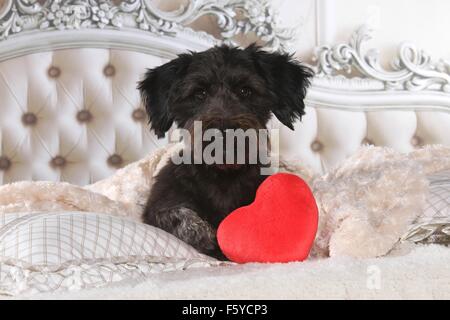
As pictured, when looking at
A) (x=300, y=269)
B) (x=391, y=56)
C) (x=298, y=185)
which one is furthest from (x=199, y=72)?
(x=391, y=56)

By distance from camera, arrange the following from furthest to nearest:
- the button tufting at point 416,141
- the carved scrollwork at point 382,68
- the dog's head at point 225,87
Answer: the button tufting at point 416,141, the carved scrollwork at point 382,68, the dog's head at point 225,87

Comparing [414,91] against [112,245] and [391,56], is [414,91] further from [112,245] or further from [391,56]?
[112,245]

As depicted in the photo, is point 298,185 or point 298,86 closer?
point 298,185

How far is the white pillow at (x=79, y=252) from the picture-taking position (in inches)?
62.2

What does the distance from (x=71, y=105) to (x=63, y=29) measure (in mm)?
429

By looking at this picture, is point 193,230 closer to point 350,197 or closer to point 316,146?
point 350,197

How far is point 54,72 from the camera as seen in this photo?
136 inches

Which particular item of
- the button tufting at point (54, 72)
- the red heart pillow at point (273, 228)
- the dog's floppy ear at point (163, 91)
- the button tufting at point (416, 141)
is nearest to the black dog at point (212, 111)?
the dog's floppy ear at point (163, 91)

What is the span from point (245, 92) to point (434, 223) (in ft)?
2.81

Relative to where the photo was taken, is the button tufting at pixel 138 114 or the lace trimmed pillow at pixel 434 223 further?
the button tufting at pixel 138 114

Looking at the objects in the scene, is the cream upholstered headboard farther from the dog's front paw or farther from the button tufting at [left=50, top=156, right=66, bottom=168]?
the dog's front paw

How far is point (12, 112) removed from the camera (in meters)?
3.42

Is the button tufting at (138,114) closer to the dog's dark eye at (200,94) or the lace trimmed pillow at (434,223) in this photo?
the dog's dark eye at (200,94)
